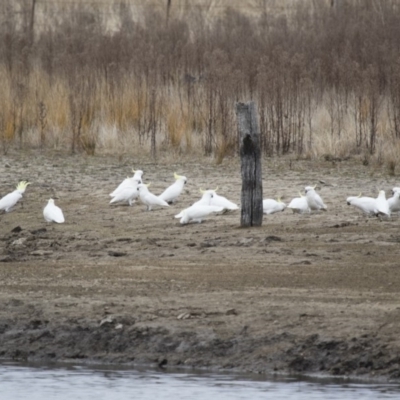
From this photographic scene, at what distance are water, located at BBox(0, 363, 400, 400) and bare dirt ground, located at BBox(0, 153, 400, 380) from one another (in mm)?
164

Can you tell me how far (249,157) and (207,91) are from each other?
6978mm

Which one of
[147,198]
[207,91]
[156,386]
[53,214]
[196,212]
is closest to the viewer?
[156,386]

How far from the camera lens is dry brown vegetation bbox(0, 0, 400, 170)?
18328 millimetres

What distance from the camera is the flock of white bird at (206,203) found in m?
12.8

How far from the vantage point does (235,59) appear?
20828 millimetres

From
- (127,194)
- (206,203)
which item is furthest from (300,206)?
(127,194)

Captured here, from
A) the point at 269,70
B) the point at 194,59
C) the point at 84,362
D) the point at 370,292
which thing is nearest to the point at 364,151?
the point at 269,70

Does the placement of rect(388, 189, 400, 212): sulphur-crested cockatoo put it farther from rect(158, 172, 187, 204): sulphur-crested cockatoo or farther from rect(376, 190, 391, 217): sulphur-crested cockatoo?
rect(158, 172, 187, 204): sulphur-crested cockatoo

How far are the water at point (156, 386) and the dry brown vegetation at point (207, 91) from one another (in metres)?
8.67

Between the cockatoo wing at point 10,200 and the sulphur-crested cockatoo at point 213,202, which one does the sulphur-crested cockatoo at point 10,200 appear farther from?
the sulphur-crested cockatoo at point 213,202

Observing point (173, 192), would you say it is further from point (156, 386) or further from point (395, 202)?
point (156, 386)

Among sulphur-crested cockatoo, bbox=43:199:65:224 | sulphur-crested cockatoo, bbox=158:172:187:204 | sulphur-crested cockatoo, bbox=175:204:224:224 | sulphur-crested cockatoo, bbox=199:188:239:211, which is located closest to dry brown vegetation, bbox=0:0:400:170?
sulphur-crested cockatoo, bbox=158:172:187:204

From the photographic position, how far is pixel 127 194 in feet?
47.1

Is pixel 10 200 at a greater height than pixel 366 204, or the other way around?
pixel 366 204
